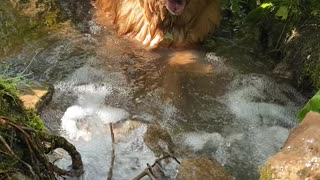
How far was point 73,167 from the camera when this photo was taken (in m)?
3.30

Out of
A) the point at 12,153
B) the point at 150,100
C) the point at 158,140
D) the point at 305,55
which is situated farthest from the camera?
the point at 305,55

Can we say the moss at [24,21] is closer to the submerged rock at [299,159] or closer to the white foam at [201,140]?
the white foam at [201,140]

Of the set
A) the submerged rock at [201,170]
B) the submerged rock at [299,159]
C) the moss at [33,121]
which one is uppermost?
the submerged rock at [299,159]

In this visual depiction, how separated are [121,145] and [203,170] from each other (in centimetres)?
71

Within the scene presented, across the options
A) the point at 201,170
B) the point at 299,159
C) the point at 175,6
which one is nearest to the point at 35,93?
the point at 201,170

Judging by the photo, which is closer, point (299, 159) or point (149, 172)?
point (299, 159)

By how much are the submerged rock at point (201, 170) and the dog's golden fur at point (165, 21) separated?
2.26 metres

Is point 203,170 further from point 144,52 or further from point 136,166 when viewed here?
point 144,52

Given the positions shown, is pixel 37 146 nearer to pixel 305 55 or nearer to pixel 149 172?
pixel 149 172

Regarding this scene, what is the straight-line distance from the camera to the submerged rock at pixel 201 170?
3286 mm

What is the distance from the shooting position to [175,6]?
5.24 metres

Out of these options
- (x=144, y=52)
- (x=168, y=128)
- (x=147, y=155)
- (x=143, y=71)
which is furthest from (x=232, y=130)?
(x=144, y=52)

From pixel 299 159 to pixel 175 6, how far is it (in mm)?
2925

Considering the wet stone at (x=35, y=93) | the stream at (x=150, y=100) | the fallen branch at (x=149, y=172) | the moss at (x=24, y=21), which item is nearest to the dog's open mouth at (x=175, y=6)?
the stream at (x=150, y=100)
